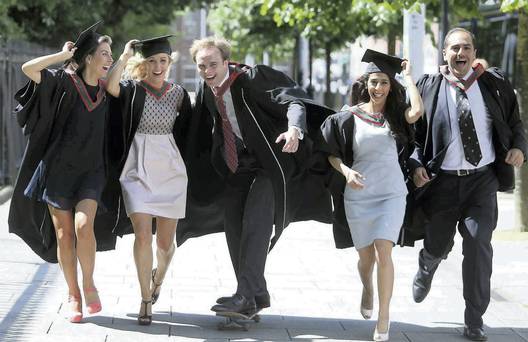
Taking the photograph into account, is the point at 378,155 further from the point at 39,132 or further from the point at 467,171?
the point at 39,132

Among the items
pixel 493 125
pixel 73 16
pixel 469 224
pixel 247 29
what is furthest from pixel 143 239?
pixel 247 29

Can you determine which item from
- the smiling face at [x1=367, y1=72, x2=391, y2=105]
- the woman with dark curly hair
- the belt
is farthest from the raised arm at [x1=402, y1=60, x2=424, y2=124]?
the belt

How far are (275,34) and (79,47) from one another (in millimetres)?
22129

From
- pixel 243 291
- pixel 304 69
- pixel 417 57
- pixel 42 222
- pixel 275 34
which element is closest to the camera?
pixel 243 291

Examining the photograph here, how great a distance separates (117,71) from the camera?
266 inches

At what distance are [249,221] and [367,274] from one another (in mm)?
776

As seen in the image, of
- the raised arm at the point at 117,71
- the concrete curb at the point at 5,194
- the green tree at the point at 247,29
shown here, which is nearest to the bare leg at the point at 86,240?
the raised arm at the point at 117,71

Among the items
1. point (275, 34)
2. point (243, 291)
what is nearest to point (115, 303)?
point (243, 291)

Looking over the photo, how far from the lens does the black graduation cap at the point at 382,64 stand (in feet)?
21.6

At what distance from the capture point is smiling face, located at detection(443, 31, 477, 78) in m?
6.67

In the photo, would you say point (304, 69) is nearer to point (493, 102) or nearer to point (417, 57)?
point (417, 57)

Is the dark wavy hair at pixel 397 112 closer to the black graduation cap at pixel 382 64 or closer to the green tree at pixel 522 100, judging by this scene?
the black graduation cap at pixel 382 64

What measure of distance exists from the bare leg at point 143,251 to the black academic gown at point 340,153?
1.11 m

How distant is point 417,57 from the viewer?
16078 millimetres
